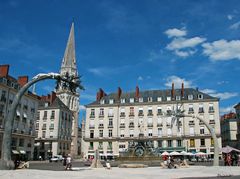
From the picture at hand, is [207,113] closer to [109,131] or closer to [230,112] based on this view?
[109,131]

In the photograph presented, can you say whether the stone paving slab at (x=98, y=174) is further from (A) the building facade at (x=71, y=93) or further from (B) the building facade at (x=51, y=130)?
(A) the building facade at (x=71, y=93)

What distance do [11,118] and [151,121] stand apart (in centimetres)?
5051

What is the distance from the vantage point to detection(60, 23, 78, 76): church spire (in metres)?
123

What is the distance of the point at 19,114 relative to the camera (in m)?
56.5

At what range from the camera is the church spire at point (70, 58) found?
122662 mm

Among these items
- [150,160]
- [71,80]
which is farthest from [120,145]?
[71,80]

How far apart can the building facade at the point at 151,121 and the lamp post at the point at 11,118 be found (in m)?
43.3

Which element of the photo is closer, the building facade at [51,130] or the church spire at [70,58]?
A: the building facade at [51,130]

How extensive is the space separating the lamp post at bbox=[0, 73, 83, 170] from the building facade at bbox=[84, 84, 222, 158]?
43.3 m

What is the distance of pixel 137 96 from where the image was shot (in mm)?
72000

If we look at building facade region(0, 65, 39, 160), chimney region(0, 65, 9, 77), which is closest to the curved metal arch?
building facade region(0, 65, 39, 160)

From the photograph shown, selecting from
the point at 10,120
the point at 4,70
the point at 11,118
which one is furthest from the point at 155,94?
the point at 10,120

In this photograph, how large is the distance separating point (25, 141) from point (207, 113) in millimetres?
39230

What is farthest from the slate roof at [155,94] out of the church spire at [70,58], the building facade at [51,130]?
the church spire at [70,58]
